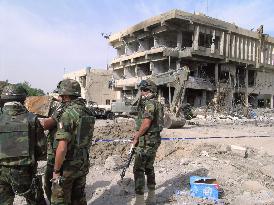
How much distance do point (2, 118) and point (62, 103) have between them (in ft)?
2.20

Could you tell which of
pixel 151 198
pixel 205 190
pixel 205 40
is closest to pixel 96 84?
pixel 205 40

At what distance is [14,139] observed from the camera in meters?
3.84

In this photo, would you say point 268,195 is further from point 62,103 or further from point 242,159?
point 62,103

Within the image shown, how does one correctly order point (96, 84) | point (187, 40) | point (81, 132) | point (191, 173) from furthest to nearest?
1. point (96, 84)
2. point (187, 40)
3. point (191, 173)
4. point (81, 132)

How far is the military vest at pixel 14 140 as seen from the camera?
383cm

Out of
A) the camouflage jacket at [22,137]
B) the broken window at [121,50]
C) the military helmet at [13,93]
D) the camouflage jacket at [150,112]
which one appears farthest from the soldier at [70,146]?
the broken window at [121,50]

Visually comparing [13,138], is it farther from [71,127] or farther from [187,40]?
[187,40]

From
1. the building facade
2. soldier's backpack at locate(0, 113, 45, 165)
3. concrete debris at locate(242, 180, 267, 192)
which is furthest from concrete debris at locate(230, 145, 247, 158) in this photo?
Result: the building facade

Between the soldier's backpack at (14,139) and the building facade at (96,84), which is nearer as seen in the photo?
the soldier's backpack at (14,139)

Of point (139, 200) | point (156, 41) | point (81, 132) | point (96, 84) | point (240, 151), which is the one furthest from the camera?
point (96, 84)

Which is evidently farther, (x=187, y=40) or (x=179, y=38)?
(x=187, y=40)

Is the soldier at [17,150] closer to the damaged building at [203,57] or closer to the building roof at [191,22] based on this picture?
the damaged building at [203,57]

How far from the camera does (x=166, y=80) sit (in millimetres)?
17938

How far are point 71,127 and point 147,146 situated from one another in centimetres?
178
